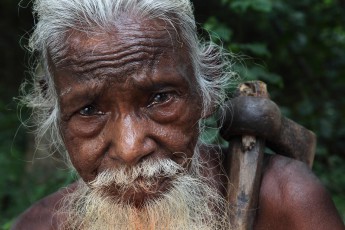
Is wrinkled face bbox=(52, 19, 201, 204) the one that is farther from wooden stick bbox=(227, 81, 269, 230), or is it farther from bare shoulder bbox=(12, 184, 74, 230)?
bare shoulder bbox=(12, 184, 74, 230)

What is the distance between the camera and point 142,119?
2.76m

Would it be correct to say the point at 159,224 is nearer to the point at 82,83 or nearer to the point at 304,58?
the point at 82,83

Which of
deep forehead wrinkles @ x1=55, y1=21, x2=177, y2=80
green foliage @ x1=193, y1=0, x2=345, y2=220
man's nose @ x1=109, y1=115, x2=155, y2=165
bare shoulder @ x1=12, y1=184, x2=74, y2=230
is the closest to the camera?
man's nose @ x1=109, y1=115, x2=155, y2=165

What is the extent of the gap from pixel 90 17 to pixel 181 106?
51 centimetres

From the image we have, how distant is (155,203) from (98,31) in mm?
722

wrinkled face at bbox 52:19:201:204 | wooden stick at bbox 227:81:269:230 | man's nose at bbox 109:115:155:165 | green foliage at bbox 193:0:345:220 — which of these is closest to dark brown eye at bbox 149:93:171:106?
wrinkled face at bbox 52:19:201:204

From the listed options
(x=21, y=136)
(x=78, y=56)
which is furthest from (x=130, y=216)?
(x=21, y=136)

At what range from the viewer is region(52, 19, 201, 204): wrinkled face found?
272 centimetres

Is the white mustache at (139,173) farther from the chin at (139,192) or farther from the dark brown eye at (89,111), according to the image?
the dark brown eye at (89,111)

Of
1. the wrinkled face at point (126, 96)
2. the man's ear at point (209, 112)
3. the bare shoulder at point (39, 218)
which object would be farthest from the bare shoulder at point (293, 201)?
the bare shoulder at point (39, 218)

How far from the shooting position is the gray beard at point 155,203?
2.76m

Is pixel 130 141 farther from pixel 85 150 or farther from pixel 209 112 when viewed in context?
pixel 209 112

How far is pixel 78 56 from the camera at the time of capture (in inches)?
110

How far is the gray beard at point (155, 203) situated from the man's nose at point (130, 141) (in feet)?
0.16
